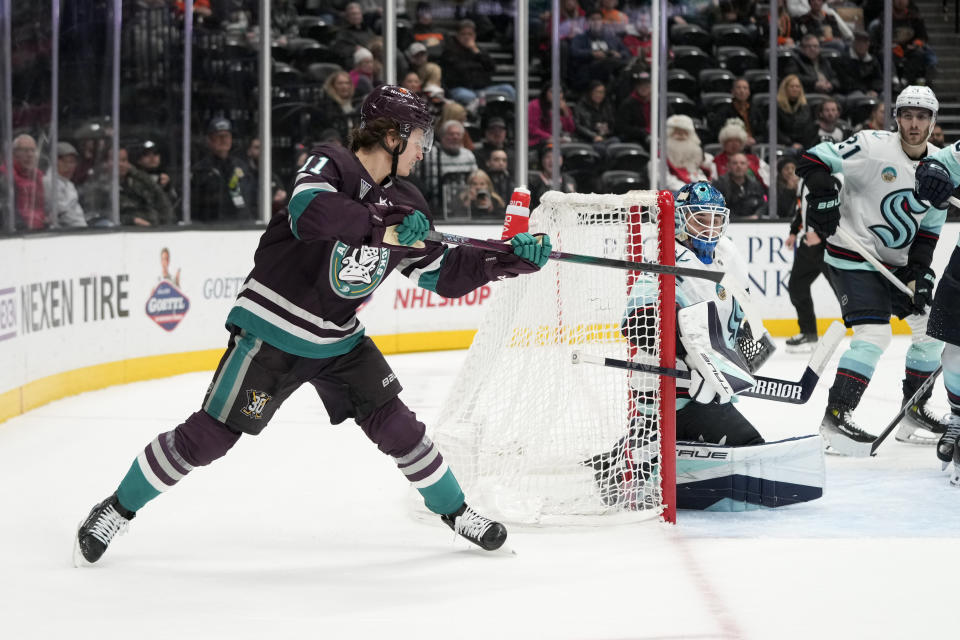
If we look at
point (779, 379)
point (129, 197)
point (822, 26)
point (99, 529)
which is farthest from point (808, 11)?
point (99, 529)

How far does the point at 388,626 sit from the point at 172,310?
4.28 meters

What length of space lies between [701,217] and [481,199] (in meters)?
4.70

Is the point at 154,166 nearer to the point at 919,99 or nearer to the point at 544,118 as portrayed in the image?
the point at 544,118

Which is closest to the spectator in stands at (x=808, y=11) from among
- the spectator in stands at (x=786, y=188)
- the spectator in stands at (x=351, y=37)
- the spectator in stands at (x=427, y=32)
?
the spectator in stands at (x=786, y=188)

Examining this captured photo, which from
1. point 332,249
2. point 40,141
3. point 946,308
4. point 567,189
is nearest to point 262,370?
point 332,249

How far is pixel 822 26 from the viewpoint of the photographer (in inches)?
358

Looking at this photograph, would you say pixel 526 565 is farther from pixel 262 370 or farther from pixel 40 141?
pixel 40 141

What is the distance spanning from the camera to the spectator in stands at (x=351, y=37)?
8055 mm

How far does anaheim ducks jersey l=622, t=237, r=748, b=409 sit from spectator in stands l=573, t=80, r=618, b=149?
507cm

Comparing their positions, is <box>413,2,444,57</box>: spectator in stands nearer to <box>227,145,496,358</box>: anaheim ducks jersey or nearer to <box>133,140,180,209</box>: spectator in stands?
<box>133,140,180,209</box>: spectator in stands

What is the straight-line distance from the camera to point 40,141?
18.1 feet

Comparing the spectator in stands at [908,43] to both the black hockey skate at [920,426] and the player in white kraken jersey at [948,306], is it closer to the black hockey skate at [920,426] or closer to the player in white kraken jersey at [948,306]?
the black hockey skate at [920,426]

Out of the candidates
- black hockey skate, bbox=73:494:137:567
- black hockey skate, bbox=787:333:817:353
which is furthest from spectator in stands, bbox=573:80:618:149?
black hockey skate, bbox=73:494:137:567

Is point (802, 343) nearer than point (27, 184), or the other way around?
point (27, 184)
